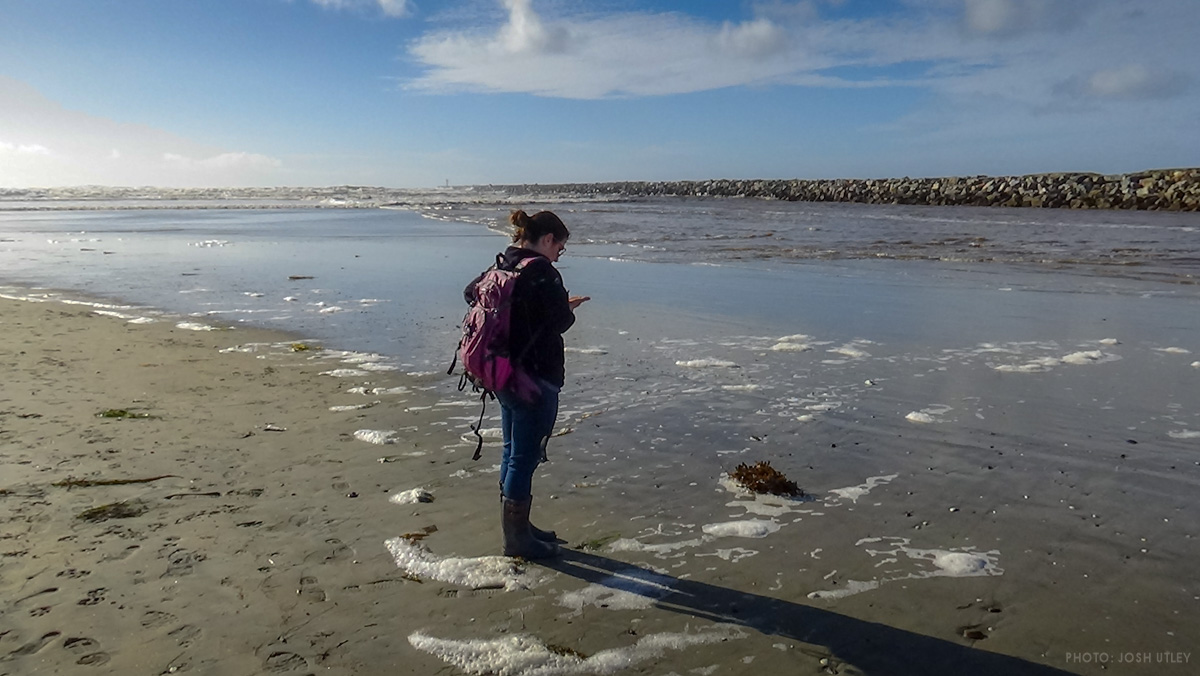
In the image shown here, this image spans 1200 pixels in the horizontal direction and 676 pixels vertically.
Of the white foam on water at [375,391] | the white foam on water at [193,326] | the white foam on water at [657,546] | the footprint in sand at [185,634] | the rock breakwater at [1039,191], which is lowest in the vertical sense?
the white foam on water at [657,546]

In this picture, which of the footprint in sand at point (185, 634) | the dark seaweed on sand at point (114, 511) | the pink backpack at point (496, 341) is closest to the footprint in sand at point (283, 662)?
the footprint in sand at point (185, 634)

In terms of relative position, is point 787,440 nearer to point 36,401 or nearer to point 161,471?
point 161,471

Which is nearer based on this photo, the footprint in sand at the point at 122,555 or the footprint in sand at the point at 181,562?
the footprint in sand at the point at 181,562

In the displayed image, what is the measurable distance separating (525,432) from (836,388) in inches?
148

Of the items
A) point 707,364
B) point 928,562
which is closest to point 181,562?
point 928,562

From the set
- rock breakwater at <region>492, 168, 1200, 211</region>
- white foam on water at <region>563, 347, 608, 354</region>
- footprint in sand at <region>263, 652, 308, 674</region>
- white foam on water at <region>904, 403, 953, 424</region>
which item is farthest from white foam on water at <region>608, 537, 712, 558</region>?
rock breakwater at <region>492, 168, 1200, 211</region>

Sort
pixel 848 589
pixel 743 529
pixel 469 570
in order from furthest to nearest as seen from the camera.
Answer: pixel 743 529
pixel 469 570
pixel 848 589

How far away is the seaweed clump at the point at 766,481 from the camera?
4750 mm

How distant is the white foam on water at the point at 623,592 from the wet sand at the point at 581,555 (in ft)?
0.04

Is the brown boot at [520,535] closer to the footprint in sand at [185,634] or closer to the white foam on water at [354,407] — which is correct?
the footprint in sand at [185,634]

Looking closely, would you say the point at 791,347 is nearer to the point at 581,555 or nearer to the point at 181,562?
the point at 581,555

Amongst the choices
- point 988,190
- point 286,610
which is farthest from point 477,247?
point 988,190

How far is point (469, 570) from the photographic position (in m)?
3.90

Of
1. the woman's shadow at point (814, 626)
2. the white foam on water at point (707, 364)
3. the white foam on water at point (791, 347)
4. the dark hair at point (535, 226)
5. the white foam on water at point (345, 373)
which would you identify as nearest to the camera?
the woman's shadow at point (814, 626)
